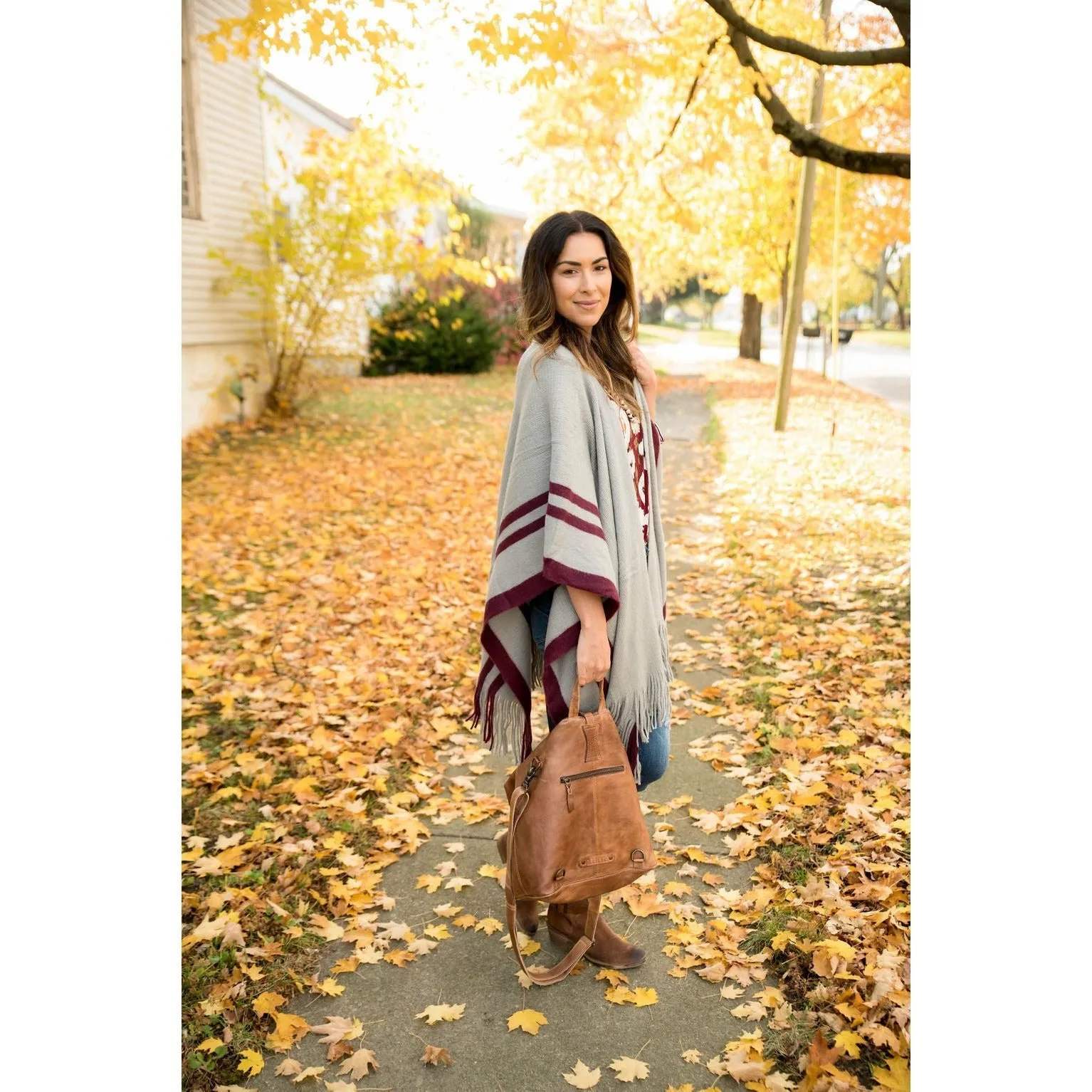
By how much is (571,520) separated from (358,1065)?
1.58 metres

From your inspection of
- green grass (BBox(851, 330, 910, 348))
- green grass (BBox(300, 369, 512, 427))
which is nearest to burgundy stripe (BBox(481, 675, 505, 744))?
green grass (BBox(300, 369, 512, 427))

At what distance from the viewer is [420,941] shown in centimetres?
321

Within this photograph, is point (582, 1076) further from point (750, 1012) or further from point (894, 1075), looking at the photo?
point (894, 1075)

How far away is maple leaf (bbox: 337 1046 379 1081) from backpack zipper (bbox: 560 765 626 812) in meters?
0.89

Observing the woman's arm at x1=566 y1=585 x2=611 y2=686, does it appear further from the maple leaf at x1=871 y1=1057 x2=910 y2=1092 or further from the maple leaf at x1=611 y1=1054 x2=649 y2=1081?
the maple leaf at x1=871 y1=1057 x2=910 y2=1092

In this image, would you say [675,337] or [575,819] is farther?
[675,337]

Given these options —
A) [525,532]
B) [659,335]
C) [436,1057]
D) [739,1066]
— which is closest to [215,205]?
[525,532]

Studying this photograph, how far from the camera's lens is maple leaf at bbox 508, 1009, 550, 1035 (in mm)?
2760

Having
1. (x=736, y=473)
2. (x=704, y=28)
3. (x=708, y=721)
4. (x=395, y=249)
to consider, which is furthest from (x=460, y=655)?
(x=395, y=249)

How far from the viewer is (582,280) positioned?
2.73m

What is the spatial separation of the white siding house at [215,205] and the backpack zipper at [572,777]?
10535mm

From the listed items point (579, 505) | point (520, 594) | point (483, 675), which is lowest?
point (483, 675)
